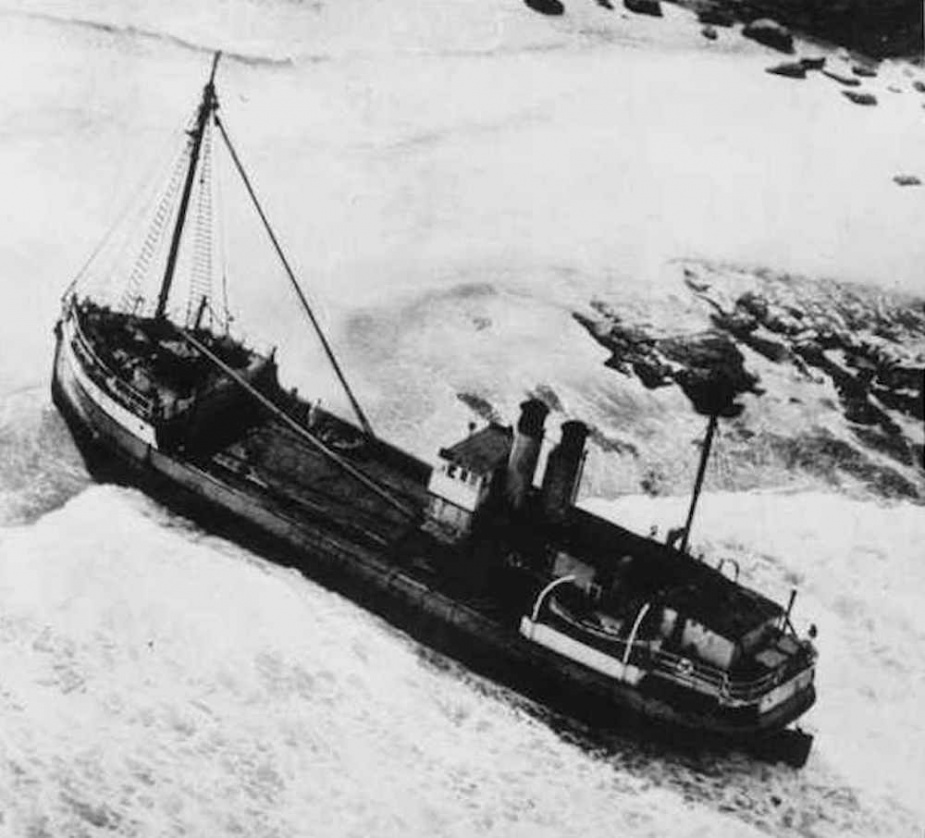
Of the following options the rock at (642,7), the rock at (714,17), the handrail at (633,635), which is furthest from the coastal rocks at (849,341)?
the rock at (714,17)

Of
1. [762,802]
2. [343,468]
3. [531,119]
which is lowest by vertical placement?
[762,802]

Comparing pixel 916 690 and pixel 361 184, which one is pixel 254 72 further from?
pixel 916 690

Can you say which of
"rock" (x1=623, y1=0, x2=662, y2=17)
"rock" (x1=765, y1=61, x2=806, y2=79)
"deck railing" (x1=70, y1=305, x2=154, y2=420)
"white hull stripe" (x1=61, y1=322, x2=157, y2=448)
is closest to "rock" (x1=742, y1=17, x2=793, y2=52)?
"rock" (x1=765, y1=61, x2=806, y2=79)

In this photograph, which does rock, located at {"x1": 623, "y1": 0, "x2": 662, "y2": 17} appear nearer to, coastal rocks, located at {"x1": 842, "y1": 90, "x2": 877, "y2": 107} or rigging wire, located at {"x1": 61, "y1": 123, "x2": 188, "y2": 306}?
coastal rocks, located at {"x1": 842, "y1": 90, "x2": 877, "y2": 107}

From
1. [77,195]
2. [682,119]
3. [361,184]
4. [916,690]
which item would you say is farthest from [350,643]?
[682,119]

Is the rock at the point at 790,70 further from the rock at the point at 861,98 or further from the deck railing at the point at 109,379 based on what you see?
the deck railing at the point at 109,379
